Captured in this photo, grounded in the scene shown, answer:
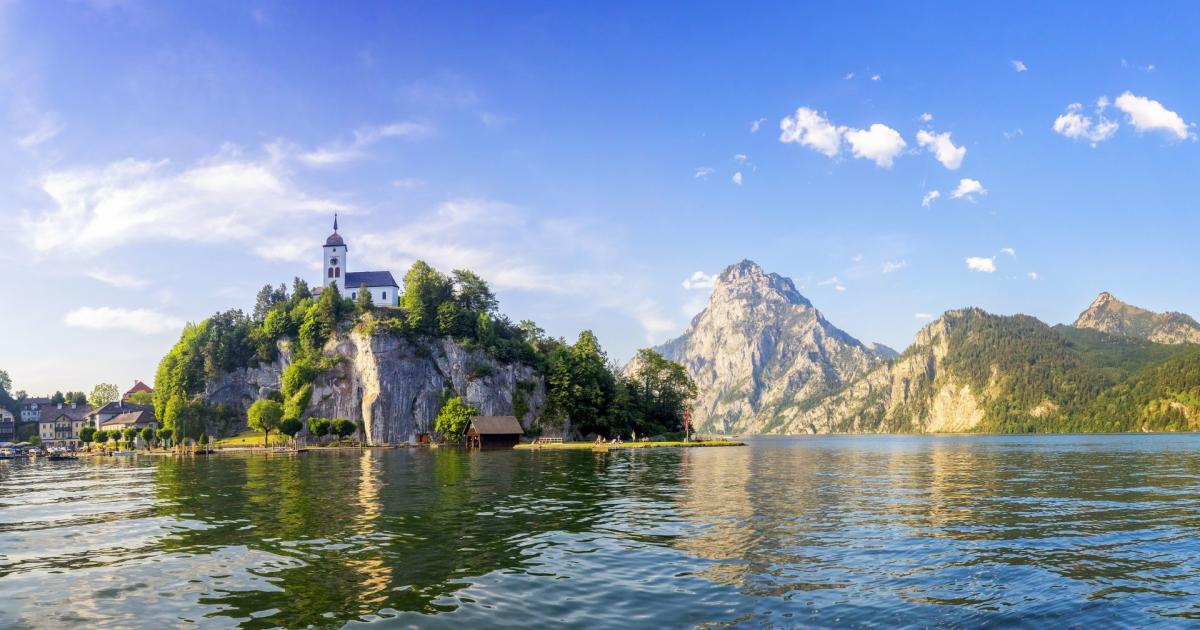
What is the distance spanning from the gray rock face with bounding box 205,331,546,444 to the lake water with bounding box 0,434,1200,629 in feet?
389

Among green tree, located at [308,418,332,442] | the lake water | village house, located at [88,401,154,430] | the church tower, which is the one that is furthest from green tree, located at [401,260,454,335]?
the lake water

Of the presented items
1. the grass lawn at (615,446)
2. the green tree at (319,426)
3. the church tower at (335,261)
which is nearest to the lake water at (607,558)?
the grass lawn at (615,446)

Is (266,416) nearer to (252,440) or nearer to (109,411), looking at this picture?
(252,440)

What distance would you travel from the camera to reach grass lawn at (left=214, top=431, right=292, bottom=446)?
149250 millimetres

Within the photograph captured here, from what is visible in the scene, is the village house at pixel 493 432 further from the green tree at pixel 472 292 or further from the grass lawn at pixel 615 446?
the green tree at pixel 472 292

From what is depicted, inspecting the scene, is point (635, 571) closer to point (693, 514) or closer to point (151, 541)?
point (693, 514)

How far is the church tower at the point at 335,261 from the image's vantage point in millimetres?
194250

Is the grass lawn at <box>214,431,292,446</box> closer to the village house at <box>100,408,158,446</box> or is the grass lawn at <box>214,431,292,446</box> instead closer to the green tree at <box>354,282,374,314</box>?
the village house at <box>100,408,158,446</box>

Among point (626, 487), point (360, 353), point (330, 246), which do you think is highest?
point (330, 246)

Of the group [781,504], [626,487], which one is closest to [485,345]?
[626,487]

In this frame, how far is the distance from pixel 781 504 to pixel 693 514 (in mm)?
6897

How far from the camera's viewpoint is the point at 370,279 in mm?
197000

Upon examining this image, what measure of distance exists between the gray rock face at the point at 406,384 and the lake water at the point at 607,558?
11871 cm

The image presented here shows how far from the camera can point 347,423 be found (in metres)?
149
